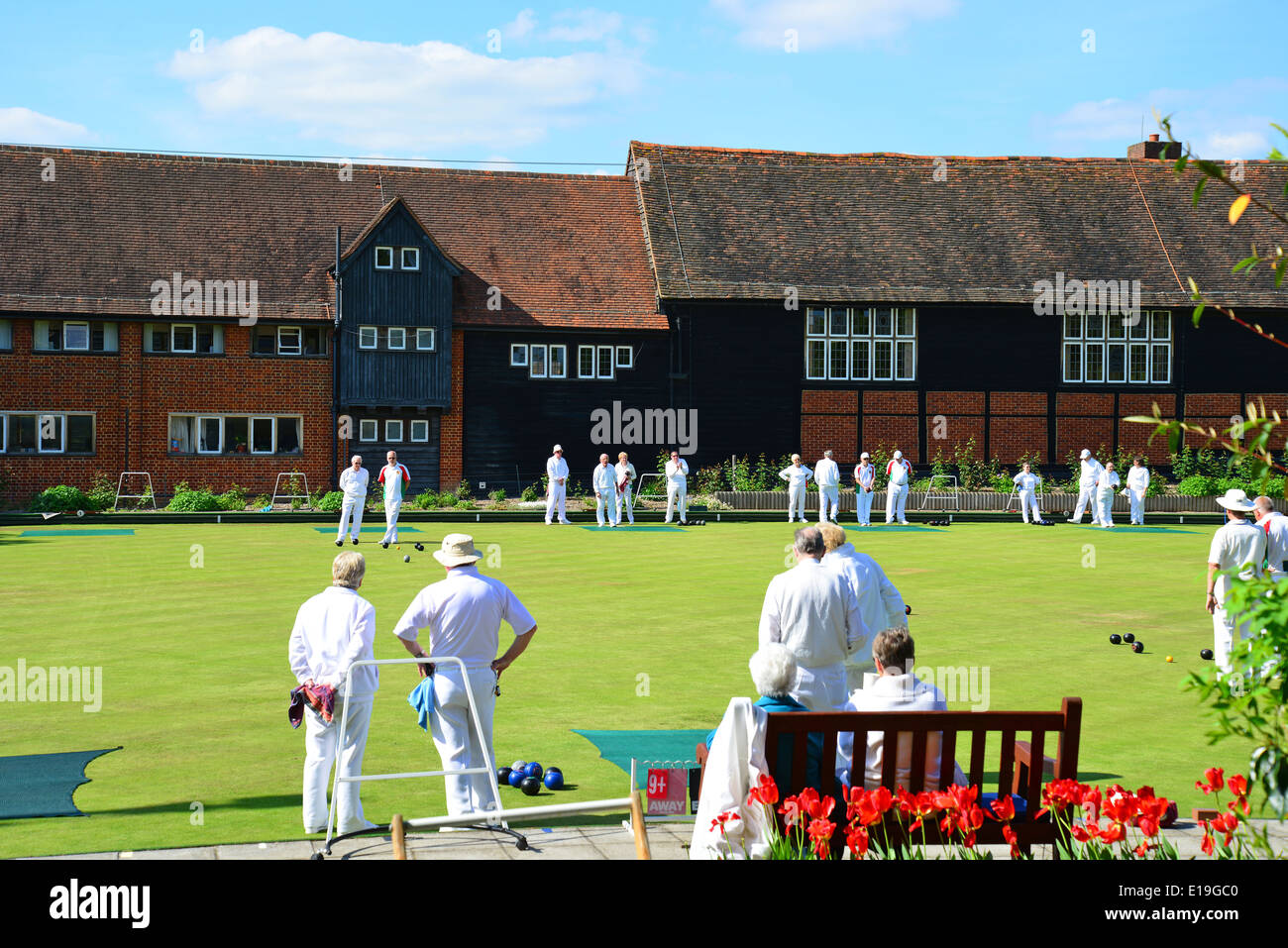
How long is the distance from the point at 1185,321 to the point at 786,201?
44.2ft

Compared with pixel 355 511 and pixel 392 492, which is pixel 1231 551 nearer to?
pixel 392 492

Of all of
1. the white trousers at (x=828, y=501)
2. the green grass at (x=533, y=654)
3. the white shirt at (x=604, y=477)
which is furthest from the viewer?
the white trousers at (x=828, y=501)

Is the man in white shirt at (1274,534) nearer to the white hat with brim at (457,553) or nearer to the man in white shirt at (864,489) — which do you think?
the white hat with brim at (457,553)

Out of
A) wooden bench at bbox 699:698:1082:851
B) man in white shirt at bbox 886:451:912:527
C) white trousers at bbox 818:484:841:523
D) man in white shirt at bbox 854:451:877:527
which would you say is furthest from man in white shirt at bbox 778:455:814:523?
wooden bench at bbox 699:698:1082:851

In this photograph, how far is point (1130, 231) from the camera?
44.0 m

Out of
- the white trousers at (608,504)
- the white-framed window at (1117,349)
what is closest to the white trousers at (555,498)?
the white trousers at (608,504)

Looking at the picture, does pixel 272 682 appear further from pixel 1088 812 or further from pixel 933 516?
pixel 933 516

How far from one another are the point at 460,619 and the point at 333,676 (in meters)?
0.80

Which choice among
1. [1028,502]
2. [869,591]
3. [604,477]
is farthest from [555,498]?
[869,591]

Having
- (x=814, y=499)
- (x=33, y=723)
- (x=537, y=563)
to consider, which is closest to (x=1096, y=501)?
(x=814, y=499)

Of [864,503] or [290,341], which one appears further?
[290,341]

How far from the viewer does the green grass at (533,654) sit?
332 inches

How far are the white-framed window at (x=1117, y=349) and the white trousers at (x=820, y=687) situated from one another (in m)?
36.7

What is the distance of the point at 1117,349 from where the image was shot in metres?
42.6
